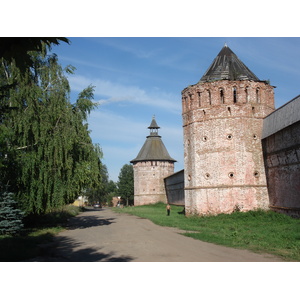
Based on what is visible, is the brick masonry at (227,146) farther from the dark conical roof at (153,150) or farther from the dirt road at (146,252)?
the dark conical roof at (153,150)

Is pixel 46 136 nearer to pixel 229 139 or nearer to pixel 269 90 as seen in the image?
pixel 229 139

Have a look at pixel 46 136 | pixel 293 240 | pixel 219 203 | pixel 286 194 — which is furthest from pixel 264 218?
pixel 46 136

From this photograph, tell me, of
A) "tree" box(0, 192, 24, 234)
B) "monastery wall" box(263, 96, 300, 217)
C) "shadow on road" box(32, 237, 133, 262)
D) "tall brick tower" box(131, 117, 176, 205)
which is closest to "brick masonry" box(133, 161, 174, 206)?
"tall brick tower" box(131, 117, 176, 205)

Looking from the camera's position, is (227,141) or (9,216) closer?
(9,216)

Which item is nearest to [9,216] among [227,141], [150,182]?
[227,141]

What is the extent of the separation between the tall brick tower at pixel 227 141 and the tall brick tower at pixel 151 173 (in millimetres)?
23842

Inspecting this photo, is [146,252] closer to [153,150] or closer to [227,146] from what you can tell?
[227,146]

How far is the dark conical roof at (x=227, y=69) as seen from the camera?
21.3 metres

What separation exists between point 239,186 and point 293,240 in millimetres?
8590

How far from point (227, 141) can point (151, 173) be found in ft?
87.8

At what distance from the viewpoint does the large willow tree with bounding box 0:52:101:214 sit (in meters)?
14.8

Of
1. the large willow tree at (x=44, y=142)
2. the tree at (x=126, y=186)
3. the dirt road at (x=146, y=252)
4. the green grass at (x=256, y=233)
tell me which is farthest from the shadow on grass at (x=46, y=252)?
the tree at (x=126, y=186)

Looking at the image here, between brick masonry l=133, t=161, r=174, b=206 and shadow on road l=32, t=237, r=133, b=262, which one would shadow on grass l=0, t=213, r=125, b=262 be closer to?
shadow on road l=32, t=237, r=133, b=262

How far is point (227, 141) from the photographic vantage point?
66.8ft
